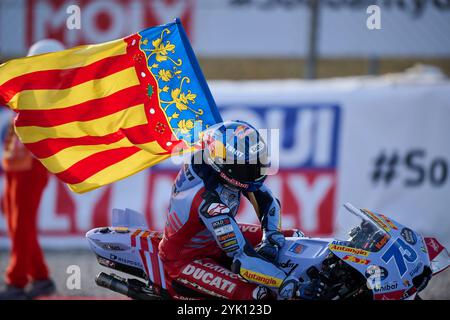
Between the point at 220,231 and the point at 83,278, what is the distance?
3340mm

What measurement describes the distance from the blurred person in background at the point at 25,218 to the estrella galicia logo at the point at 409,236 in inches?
147

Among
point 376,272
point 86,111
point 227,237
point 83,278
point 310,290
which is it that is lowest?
point 83,278

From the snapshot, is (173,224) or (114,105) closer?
(173,224)

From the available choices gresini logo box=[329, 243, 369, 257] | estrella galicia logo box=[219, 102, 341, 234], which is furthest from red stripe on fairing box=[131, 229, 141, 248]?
estrella galicia logo box=[219, 102, 341, 234]

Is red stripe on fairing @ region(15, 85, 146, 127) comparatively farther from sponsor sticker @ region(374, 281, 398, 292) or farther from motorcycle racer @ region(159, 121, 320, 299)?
sponsor sticker @ region(374, 281, 398, 292)

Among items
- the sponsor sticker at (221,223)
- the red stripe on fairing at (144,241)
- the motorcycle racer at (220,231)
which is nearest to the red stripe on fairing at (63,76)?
the motorcycle racer at (220,231)

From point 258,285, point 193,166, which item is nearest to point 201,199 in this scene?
point 193,166

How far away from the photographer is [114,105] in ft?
20.6

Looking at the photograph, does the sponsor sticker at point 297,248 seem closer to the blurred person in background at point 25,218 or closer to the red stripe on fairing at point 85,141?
the red stripe on fairing at point 85,141

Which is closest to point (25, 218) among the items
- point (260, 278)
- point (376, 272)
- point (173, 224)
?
point (173, 224)

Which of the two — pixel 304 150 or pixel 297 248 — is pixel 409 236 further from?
pixel 304 150

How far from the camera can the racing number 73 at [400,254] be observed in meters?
5.03

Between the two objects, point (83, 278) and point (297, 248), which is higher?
point (297, 248)

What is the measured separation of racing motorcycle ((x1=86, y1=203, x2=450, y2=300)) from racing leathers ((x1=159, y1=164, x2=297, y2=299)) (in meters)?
0.17
